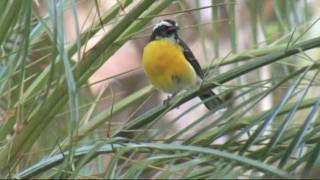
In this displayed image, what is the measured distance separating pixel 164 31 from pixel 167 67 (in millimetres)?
278

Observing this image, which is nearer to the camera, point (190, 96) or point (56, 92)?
point (56, 92)

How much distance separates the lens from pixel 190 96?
1.56m

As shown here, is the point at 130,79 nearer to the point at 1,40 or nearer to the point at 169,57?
the point at 169,57

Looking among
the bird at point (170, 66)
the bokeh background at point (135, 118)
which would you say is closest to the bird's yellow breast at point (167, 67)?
the bird at point (170, 66)

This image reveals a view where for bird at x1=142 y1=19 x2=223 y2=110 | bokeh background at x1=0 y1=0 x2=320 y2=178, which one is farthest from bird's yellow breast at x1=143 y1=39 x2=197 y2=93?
bokeh background at x1=0 y1=0 x2=320 y2=178

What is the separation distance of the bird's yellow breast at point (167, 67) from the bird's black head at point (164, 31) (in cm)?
10

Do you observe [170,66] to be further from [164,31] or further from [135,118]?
[135,118]

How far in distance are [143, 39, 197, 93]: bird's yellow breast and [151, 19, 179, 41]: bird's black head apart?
10 cm

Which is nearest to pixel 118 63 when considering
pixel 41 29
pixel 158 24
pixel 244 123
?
pixel 158 24

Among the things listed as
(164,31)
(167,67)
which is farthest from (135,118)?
(164,31)

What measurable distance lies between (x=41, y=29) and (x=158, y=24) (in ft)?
3.23

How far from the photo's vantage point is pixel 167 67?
2.60 m

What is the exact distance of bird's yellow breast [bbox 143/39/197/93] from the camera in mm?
2568

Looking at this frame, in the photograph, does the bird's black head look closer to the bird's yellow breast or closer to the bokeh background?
the bird's yellow breast
